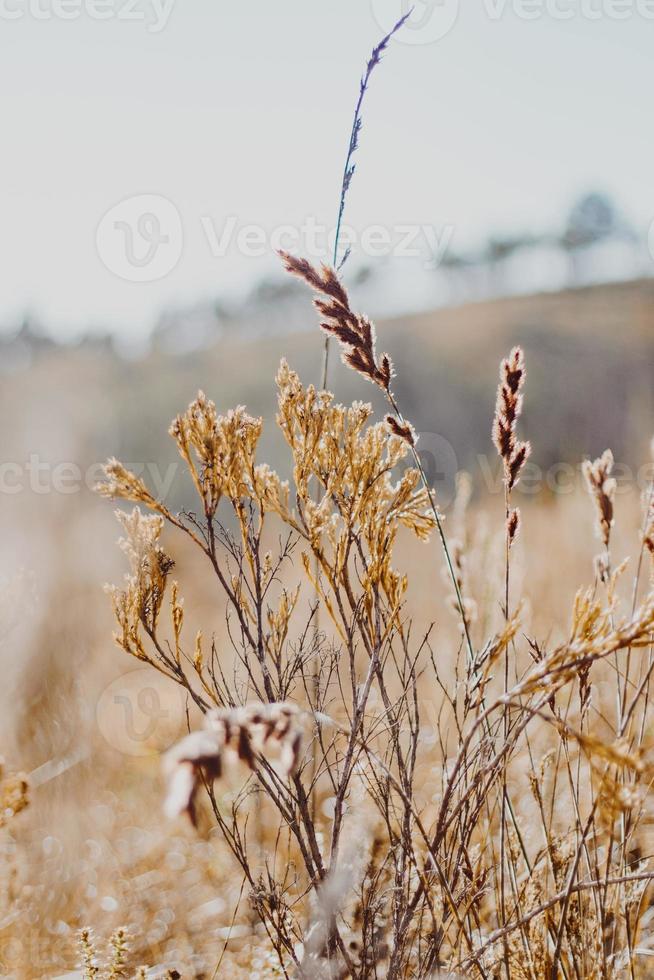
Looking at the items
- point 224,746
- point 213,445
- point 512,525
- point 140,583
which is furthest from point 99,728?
point 224,746

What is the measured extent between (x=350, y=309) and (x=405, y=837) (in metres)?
0.84

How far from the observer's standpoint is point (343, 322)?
1256mm

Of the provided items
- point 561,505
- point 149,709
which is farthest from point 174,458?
point 149,709

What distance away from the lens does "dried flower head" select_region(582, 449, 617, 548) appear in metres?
1.44

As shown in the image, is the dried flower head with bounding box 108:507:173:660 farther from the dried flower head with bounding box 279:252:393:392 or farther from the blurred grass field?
the blurred grass field

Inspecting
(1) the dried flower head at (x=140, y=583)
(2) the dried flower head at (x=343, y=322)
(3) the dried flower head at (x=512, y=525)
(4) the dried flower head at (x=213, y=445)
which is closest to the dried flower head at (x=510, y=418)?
(3) the dried flower head at (x=512, y=525)

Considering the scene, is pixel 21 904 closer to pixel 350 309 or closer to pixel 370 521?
pixel 370 521

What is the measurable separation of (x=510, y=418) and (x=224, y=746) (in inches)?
31.6

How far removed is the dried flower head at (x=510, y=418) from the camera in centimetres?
129

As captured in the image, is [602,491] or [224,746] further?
[602,491]

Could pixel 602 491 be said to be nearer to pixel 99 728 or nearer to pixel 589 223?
pixel 99 728

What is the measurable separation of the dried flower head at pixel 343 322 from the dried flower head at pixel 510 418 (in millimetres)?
199

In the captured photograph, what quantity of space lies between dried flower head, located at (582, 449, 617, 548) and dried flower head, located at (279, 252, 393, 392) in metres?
0.47

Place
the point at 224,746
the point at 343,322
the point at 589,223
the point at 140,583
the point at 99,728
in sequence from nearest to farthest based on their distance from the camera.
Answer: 1. the point at 224,746
2. the point at 343,322
3. the point at 140,583
4. the point at 99,728
5. the point at 589,223
